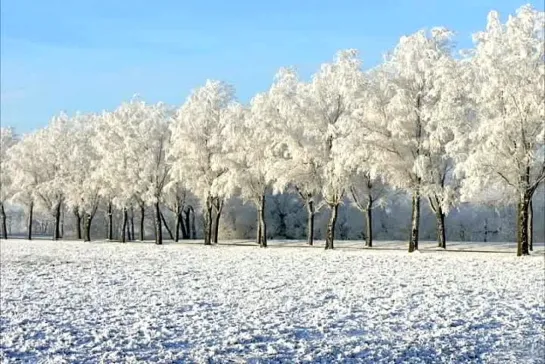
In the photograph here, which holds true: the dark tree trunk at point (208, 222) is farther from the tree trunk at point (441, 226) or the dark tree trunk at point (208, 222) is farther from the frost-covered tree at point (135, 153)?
the tree trunk at point (441, 226)

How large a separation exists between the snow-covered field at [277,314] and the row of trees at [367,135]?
24.6 ft

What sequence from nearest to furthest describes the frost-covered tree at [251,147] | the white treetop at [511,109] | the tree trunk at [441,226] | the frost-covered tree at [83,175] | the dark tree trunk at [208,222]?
the white treetop at [511,109] → the tree trunk at [441,226] → the frost-covered tree at [251,147] → the dark tree trunk at [208,222] → the frost-covered tree at [83,175]

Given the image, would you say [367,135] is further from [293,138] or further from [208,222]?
[208,222]

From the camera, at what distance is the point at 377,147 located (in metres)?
38.2

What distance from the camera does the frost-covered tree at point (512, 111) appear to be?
104 feet

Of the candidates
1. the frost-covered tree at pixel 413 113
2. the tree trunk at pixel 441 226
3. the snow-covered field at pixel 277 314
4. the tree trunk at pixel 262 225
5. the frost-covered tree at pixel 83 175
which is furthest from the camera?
the frost-covered tree at pixel 83 175

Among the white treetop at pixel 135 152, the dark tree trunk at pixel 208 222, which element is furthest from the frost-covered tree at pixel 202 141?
the white treetop at pixel 135 152

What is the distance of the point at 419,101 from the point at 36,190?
46.0 metres

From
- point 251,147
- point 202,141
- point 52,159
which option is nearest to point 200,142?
point 202,141

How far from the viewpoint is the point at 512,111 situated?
3247cm

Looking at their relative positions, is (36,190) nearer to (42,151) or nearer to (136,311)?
(42,151)

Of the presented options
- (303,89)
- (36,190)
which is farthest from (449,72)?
(36,190)

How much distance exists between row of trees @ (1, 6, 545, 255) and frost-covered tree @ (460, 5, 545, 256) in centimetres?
7

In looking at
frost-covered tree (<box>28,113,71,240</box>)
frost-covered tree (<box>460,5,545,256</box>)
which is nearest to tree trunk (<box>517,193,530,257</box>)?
frost-covered tree (<box>460,5,545,256</box>)
